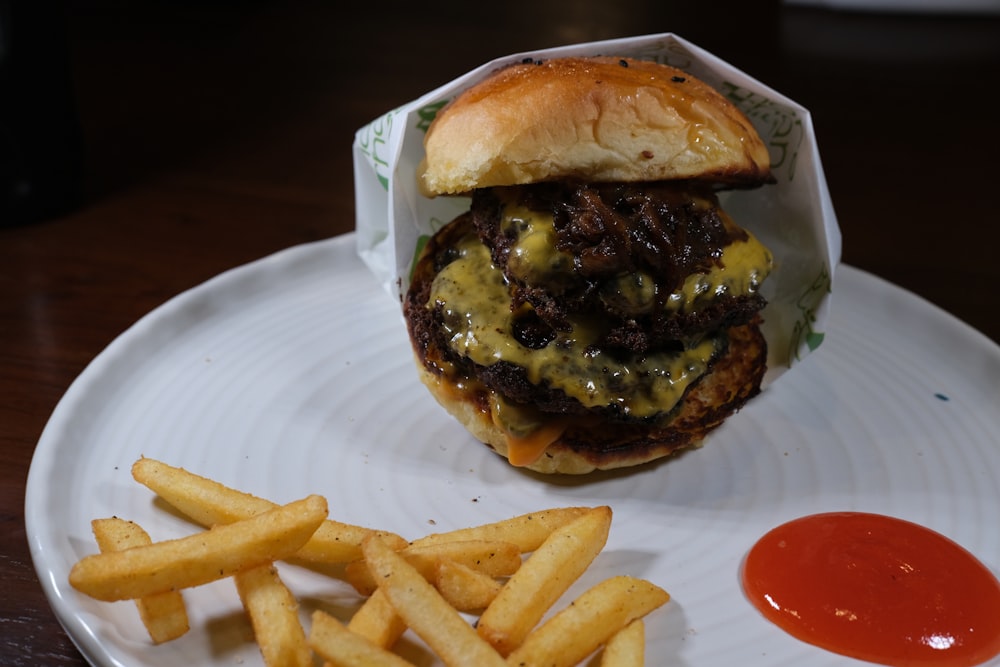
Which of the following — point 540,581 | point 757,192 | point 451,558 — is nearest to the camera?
point 540,581

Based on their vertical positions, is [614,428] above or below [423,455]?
above

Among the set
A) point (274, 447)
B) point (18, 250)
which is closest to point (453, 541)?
point (274, 447)

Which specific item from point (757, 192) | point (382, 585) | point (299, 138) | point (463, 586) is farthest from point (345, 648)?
point (299, 138)

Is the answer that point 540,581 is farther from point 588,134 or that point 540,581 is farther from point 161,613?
point 588,134

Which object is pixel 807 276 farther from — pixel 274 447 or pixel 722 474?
pixel 274 447

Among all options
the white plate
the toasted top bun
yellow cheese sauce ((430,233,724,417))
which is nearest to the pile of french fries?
the white plate

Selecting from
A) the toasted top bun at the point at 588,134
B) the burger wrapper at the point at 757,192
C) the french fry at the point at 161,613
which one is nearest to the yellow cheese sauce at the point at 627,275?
the toasted top bun at the point at 588,134

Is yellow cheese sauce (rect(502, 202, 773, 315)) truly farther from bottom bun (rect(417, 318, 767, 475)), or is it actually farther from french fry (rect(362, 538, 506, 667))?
french fry (rect(362, 538, 506, 667))
